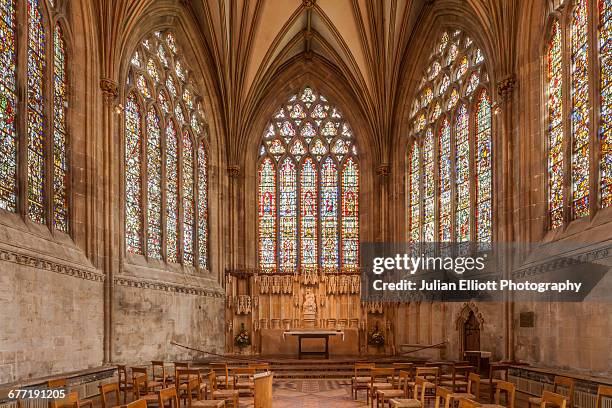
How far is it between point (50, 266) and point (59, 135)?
13.4 feet

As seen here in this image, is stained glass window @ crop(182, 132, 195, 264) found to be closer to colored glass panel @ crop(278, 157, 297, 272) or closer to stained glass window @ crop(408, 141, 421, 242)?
colored glass panel @ crop(278, 157, 297, 272)

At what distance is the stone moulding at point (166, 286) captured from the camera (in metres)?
20.8

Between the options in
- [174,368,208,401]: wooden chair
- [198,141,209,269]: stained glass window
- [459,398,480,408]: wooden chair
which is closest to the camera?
[459,398,480,408]: wooden chair

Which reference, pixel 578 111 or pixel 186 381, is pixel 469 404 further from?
pixel 578 111

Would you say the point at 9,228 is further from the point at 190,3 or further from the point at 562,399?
the point at 190,3

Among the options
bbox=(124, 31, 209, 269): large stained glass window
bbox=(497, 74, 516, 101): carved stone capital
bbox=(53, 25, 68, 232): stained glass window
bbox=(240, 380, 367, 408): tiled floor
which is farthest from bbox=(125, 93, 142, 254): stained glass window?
bbox=(497, 74, 516, 101): carved stone capital

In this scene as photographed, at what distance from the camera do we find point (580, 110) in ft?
55.0

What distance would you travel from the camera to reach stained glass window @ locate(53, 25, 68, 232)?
18141mm

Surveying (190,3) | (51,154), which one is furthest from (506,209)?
(190,3)

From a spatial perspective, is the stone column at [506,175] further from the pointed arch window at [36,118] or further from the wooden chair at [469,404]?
the pointed arch window at [36,118]

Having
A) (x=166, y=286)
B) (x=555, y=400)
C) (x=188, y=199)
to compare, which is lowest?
(x=555, y=400)

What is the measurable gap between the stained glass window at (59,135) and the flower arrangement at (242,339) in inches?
451

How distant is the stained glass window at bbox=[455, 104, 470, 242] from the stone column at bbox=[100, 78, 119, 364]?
11.7 meters

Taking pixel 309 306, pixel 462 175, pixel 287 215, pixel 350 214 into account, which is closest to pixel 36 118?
pixel 462 175
